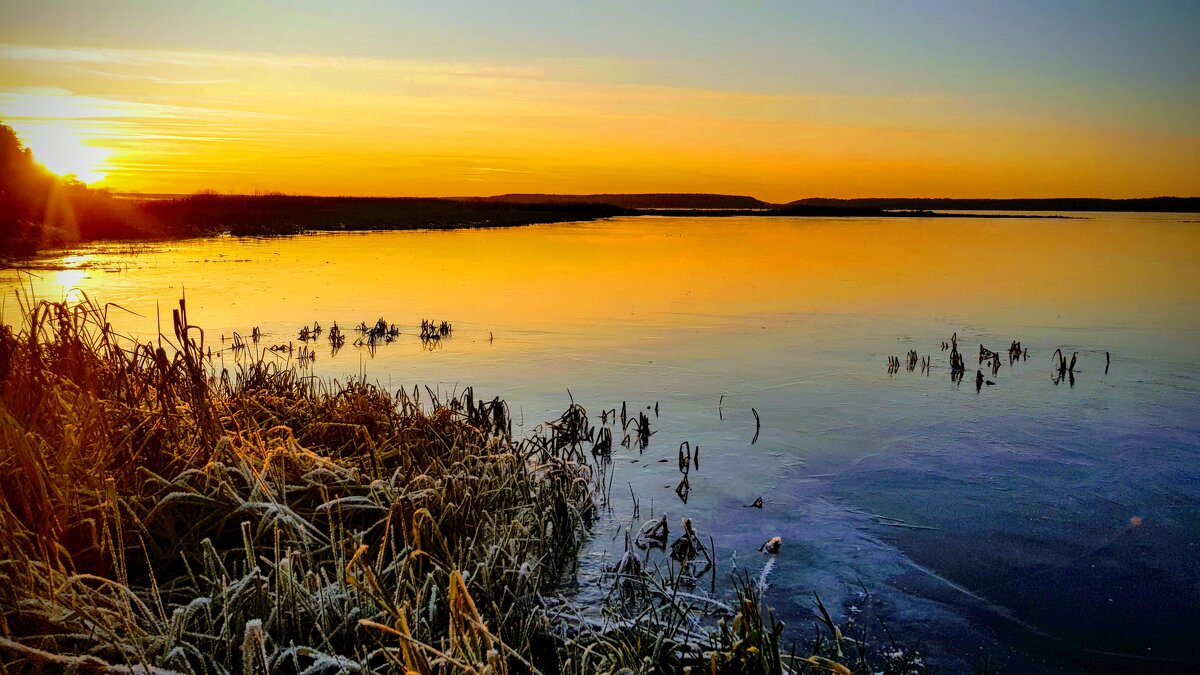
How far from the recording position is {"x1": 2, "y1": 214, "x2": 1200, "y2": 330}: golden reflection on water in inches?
631

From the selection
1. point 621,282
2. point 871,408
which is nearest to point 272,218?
point 621,282

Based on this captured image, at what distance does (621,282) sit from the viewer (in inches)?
858

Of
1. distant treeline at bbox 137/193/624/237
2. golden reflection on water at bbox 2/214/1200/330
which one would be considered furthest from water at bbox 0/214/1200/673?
distant treeline at bbox 137/193/624/237

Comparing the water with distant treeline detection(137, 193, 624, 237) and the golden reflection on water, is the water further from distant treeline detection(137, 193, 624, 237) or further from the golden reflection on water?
distant treeline detection(137, 193, 624, 237)

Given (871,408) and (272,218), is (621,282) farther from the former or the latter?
(272,218)

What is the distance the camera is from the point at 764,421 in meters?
8.62

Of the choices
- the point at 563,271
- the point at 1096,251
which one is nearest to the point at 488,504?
the point at 563,271

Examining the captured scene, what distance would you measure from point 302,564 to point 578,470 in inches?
106

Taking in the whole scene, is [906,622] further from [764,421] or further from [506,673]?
[764,421]

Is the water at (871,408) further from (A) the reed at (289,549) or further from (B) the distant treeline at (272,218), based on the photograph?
(B) the distant treeline at (272,218)

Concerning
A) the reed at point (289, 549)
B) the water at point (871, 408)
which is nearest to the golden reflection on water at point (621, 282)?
the water at point (871, 408)

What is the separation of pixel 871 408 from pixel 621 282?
42.9 feet

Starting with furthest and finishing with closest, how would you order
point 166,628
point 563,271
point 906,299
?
point 563,271 → point 906,299 → point 166,628

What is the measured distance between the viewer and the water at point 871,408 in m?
4.85
